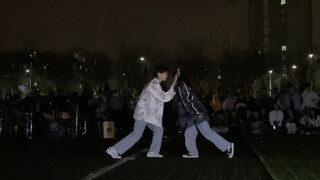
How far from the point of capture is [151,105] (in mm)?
11938

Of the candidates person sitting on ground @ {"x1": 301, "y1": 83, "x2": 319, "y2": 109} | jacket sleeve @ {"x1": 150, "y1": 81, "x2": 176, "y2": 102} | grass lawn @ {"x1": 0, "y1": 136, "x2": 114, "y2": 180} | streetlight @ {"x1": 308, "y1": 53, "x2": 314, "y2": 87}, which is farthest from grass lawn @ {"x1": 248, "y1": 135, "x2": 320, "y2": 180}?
streetlight @ {"x1": 308, "y1": 53, "x2": 314, "y2": 87}

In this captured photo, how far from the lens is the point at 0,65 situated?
82.1 metres

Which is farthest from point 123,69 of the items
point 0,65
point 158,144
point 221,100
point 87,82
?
point 158,144

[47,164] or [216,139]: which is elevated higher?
[216,139]

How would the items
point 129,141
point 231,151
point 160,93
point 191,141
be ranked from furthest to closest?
point 191,141 < point 231,151 < point 129,141 < point 160,93

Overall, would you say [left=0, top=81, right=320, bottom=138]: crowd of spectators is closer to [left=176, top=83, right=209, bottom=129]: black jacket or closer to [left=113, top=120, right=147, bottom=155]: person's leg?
[left=176, top=83, right=209, bottom=129]: black jacket

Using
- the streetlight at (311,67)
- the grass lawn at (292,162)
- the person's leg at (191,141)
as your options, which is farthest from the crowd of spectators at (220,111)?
the streetlight at (311,67)

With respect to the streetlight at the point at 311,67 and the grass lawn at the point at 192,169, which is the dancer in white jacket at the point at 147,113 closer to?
the grass lawn at the point at 192,169

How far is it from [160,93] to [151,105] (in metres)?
0.31

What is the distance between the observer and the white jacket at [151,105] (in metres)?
11.9

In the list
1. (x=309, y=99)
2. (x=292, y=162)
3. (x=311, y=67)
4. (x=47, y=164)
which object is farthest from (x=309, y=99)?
(x=311, y=67)

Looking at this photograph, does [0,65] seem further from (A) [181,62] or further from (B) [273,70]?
(B) [273,70]

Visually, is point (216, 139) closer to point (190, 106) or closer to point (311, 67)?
point (190, 106)

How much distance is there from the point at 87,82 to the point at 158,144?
72065 mm
